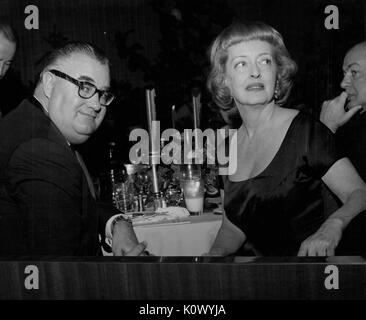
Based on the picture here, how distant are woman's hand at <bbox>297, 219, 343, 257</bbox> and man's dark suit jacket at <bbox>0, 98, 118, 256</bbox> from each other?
2.71ft

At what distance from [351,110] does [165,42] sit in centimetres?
75

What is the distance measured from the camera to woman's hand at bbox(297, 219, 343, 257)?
1809mm

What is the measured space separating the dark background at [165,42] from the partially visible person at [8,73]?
0.04 ft

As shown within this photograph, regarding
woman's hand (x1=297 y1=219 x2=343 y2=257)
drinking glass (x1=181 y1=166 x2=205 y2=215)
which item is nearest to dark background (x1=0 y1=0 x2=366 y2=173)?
drinking glass (x1=181 y1=166 x2=205 y2=215)

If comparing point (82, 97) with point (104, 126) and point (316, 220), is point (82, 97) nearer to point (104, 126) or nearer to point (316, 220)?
point (104, 126)

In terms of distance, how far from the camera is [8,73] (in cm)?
199

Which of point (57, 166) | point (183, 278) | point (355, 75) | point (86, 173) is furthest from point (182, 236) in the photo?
point (355, 75)

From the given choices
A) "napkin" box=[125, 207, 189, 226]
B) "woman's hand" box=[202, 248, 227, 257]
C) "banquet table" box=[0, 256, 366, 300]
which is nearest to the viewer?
"banquet table" box=[0, 256, 366, 300]

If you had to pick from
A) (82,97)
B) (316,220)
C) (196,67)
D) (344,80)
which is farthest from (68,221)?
(344,80)

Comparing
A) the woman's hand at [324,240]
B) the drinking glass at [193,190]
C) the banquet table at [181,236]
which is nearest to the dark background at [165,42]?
the drinking glass at [193,190]

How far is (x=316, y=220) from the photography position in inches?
74.2

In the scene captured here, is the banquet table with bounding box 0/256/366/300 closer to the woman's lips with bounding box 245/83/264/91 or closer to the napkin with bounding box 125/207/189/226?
the napkin with bounding box 125/207/189/226

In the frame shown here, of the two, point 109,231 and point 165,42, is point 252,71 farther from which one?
point 109,231

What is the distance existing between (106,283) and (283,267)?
0.65 meters
